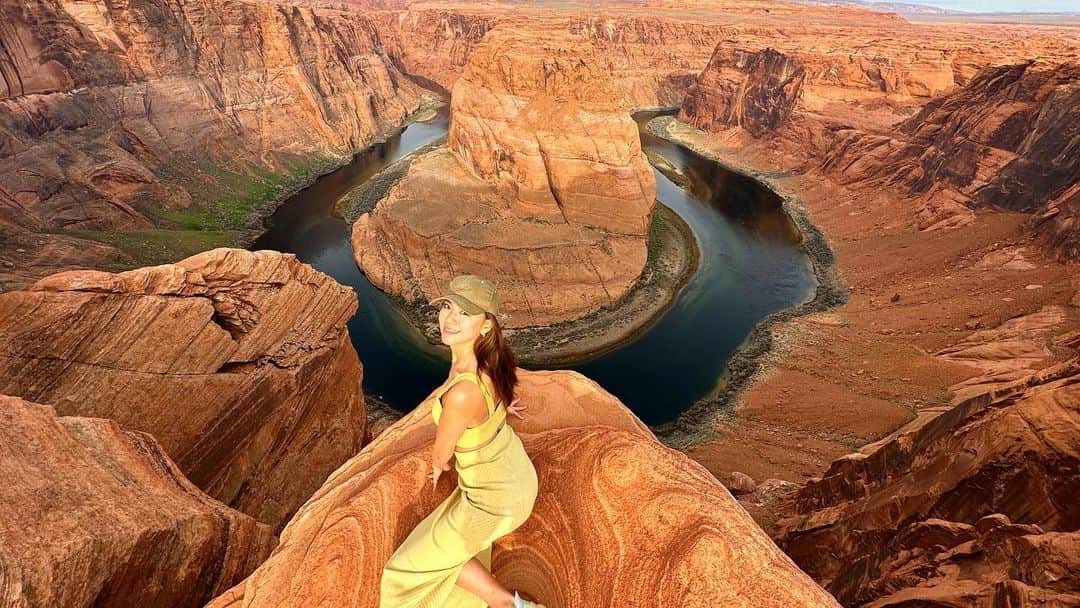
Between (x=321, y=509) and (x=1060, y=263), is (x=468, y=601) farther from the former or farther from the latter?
(x=1060, y=263)

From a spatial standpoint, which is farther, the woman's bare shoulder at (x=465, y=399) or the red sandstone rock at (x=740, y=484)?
the red sandstone rock at (x=740, y=484)

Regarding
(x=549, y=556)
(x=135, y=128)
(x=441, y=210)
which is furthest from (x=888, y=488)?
(x=135, y=128)

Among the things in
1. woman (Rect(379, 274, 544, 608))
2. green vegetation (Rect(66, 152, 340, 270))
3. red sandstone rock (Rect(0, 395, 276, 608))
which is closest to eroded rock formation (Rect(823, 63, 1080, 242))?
woman (Rect(379, 274, 544, 608))

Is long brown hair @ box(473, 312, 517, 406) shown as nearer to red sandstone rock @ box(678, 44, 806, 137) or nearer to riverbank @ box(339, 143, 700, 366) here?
riverbank @ box(339, 143, 700, 366)

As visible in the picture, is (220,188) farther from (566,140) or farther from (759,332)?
(759,332)

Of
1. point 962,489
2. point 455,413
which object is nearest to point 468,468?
point 455,413

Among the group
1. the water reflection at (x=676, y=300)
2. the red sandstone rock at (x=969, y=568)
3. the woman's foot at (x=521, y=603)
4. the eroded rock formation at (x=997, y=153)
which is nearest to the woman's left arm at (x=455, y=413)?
the woman's foot at (x=521, y=603)

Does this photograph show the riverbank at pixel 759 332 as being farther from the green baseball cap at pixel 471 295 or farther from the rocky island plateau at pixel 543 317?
the green baseball cap at pixel 471 295
